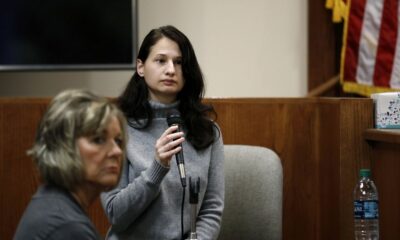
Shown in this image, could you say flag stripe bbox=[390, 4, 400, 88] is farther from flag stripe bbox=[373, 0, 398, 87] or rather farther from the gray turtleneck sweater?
the gray turtleneck sweater

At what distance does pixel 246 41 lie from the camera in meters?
4.38

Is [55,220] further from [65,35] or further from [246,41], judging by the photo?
[246,41]

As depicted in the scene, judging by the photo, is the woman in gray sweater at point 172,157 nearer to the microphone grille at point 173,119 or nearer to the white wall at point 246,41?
the microphone grille at point 173,119

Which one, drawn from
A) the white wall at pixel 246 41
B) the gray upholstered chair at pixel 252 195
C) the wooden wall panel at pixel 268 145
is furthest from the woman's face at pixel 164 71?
the white wall at pixel 246 41

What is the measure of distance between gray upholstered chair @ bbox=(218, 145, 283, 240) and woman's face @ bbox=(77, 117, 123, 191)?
52.0 inches

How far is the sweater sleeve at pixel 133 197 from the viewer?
2.25 meters

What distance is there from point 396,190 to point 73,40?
2.05 meters

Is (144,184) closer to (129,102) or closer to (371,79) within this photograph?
(129,102)

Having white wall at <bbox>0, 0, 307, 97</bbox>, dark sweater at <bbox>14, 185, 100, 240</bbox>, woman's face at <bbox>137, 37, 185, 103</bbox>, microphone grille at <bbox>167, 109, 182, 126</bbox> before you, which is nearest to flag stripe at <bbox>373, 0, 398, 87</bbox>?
white wall at <bbox>0, 0, 307, 97</bbox>

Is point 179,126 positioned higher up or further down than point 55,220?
higher up

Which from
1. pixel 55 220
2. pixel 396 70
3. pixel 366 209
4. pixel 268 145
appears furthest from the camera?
pixel 396 70

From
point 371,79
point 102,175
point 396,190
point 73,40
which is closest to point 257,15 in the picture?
point 371,79

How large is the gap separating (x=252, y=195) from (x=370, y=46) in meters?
1.74

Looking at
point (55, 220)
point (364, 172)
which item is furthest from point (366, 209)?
point (55, 220)
